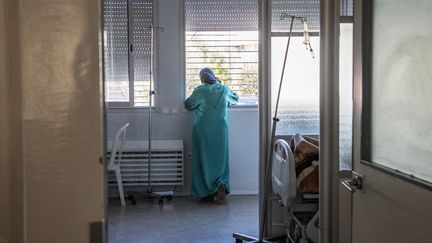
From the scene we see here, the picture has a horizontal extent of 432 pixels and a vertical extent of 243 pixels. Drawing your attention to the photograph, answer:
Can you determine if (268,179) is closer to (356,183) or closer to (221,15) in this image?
(356,183)

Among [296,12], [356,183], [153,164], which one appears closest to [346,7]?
[356,183]

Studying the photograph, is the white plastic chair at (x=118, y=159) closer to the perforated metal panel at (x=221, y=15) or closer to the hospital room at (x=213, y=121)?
the hospital room at (x=213, y=121)

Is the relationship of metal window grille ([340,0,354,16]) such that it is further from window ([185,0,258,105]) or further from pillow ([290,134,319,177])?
window ([185,0,258,105])

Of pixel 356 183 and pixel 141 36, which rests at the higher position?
pixel 141 36

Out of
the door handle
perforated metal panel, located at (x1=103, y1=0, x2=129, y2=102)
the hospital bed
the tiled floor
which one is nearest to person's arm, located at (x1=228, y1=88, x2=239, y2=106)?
the tiled floor

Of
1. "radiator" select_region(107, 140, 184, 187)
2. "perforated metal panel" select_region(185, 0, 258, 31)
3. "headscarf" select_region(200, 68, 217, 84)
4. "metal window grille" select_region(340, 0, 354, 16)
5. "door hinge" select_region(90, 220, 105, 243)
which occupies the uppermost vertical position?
"perforated metal panel" select_region(185, 0, 258, 31)

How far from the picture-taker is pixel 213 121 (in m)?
5.19

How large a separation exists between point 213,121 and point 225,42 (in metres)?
1.11

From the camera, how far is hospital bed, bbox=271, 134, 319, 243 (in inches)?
117

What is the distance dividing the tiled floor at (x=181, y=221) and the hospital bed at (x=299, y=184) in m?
0.83

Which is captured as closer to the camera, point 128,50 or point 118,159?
point 118,159

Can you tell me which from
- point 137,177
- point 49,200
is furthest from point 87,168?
point 137,177

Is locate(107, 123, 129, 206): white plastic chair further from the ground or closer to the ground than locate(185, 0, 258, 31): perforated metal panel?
closer to the ground

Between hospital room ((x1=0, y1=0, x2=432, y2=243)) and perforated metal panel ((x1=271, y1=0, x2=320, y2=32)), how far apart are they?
12 millimetres
